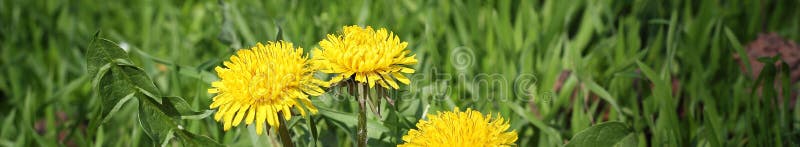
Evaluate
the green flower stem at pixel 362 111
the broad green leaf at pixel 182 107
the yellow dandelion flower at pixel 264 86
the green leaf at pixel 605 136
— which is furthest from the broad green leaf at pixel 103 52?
the green leaf at pixel 605 136

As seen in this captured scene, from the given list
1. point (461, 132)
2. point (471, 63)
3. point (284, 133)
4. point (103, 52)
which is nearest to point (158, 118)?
point (103, 52)

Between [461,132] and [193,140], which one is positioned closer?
[461,132]

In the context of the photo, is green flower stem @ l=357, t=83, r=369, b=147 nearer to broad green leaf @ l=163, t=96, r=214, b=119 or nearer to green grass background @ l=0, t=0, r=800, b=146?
green grass background @ l=0, t=0, r=800, b=146

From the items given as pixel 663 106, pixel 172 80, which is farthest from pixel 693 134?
pixel 172 80

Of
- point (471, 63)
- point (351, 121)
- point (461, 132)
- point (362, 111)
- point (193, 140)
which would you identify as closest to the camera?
point (461, 132)

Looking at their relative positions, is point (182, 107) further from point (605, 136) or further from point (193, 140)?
point (605, 136)

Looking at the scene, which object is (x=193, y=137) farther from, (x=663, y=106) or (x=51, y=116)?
(x=663, y=106)
